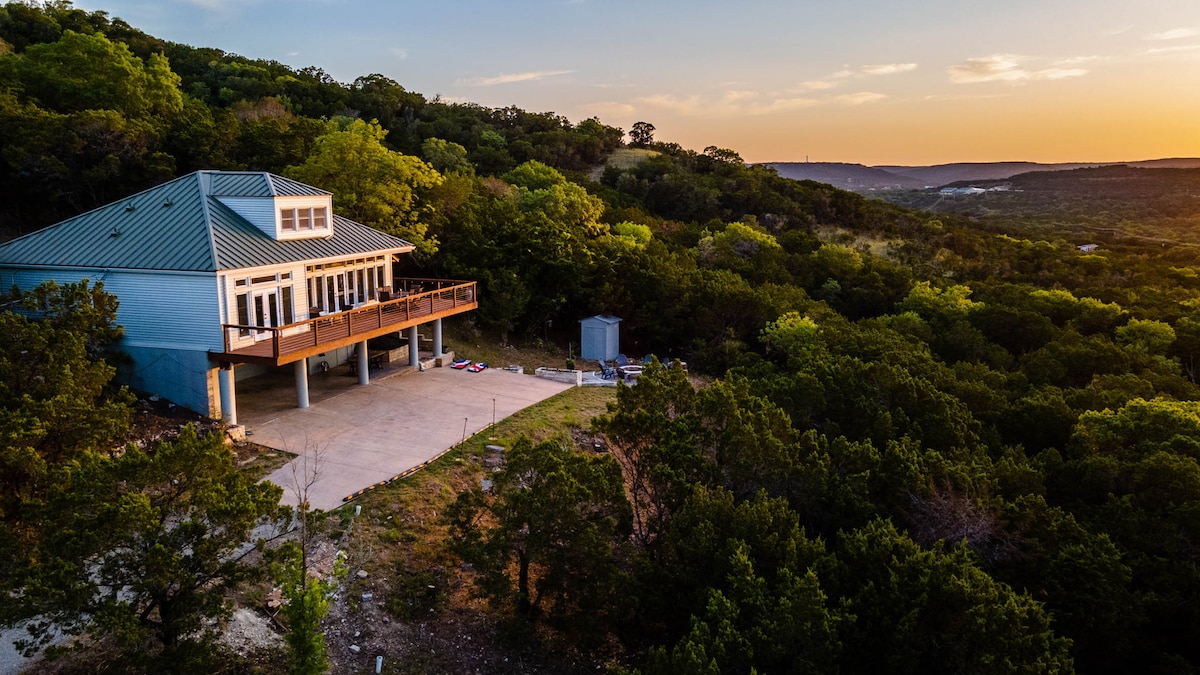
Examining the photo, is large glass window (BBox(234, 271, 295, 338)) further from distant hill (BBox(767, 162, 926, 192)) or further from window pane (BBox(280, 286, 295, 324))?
distant hill (BBox(767, 162, 926, 192))

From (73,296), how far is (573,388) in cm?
1279

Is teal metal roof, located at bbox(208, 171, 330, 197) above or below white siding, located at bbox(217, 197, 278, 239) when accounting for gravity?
above

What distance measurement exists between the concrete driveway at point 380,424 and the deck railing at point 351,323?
1866 mm

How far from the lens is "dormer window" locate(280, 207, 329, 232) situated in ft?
59.6

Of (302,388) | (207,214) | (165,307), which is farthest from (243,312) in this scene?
(207,214)

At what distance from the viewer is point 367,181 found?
25.1 m

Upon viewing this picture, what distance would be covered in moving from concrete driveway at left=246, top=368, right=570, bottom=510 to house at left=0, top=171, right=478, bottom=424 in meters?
1.02

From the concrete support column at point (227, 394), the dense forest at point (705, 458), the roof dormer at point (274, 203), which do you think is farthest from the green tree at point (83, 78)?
the concrete support column at point (227, 394)

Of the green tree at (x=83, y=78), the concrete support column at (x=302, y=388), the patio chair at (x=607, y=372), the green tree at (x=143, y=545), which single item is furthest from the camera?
the green tree at (x=83, y=78)

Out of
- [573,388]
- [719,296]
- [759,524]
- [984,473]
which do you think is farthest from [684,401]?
[719,296]

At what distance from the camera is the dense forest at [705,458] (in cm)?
909

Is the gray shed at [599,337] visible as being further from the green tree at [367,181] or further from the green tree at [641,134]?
the green tree at [641,134]

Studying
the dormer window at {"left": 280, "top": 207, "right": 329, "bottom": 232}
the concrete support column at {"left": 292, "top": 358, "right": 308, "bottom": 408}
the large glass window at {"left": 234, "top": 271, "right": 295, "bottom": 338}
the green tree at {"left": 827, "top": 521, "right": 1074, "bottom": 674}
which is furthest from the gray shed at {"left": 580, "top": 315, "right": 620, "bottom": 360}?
the green tree at {"left": 827, "top": 521, "right": 1074, "bottom": 674}

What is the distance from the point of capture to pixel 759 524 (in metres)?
11.1
